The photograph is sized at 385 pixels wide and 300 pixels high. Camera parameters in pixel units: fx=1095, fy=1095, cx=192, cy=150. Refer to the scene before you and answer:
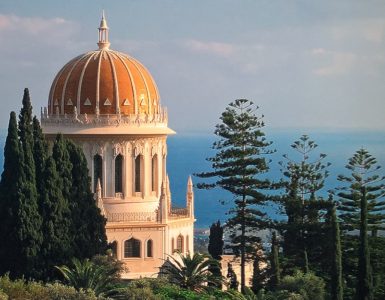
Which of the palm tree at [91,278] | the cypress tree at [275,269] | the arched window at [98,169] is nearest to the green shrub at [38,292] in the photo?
the palm tree at [91,278]

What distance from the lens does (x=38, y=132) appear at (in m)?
34.3

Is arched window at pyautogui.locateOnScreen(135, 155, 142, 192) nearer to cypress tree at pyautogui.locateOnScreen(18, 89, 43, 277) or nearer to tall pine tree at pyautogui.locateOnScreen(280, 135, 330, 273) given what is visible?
tall pine tree at pyautogui.locateOnScreen(280, 135, 330, 273)

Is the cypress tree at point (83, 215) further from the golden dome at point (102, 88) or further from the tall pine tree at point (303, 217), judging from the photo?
the tall pine tree at point (303, 217)

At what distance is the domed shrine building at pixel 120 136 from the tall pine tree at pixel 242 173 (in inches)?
85.3

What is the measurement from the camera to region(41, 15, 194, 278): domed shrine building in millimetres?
38312

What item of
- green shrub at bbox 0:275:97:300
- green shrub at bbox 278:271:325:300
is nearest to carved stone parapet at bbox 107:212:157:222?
green shrub at bbox 278:271:325:300

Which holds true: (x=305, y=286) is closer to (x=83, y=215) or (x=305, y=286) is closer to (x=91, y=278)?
(x=91, y=278)

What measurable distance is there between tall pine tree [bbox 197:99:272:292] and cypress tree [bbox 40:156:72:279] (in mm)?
7319

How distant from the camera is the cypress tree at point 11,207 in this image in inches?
1281

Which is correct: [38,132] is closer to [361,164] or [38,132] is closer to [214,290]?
[214,290]

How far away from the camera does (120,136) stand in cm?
3891

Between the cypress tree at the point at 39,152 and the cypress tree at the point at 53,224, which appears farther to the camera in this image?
the cypress tree at the point at 39,152

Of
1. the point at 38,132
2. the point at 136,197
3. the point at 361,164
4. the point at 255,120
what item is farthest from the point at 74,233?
the point at 361,164

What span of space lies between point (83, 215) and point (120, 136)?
206 inches
